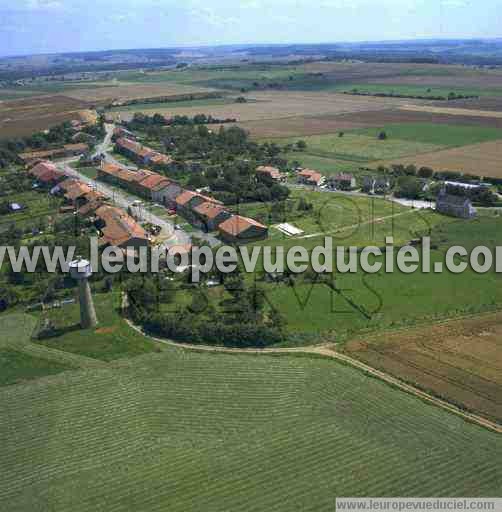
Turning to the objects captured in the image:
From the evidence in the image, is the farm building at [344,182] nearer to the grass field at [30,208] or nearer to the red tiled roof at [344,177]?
the red tiled roof at [344,177]

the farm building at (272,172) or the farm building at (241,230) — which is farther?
the farm building at (272,172)

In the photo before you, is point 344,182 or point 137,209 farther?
point 344,182

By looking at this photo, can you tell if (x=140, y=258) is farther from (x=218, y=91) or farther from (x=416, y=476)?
(x=218, y=91)

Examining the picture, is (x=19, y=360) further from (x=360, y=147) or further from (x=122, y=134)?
(x=122, y=134)

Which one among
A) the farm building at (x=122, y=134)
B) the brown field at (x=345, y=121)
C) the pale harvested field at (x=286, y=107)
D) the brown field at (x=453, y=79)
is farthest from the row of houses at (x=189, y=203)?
the brown field at (x=453, y=79)

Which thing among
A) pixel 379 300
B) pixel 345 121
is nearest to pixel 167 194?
pixel 379 300

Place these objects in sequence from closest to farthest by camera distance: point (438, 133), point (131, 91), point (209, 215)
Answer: point (209, 215) → point (438, 133) → point (131, 91)

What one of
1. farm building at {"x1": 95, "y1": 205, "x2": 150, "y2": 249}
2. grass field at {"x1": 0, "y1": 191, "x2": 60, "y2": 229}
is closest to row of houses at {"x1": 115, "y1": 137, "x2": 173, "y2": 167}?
grass field at {"x1": 0, "y1": 191, "x2": 60, "y2": 229}
